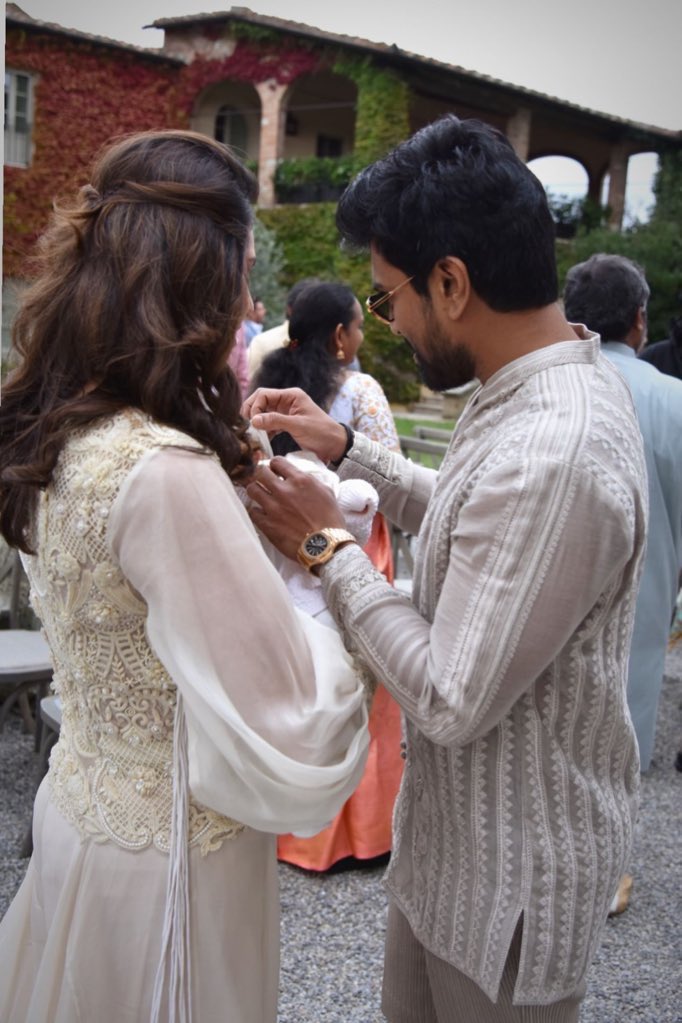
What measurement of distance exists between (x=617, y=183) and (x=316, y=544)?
23.4 metres

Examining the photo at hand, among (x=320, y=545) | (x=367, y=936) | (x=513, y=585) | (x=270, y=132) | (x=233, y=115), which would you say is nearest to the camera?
(x=513, y=585)

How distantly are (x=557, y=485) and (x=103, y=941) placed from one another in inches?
34.7

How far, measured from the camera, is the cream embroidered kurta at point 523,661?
1238mm

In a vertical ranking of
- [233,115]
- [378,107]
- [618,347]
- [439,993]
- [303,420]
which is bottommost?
[439,993]

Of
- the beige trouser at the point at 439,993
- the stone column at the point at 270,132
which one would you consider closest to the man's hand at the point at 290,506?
the beige trouser at the point at 439,993

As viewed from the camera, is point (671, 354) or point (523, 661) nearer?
point (523, 661)

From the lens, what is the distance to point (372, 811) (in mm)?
3701

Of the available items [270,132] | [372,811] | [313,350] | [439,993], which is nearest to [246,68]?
[270,132]

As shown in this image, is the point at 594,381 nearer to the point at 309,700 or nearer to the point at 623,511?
the point at 623,511

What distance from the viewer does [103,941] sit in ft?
4.62

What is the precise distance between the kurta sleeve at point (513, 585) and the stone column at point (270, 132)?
20346 millimetres

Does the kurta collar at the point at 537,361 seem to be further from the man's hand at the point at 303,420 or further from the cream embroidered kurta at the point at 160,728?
the man's hand at the point at 303,420

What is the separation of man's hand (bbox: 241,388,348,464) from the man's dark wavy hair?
53cm

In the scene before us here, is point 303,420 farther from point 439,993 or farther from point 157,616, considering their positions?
point 439,993
